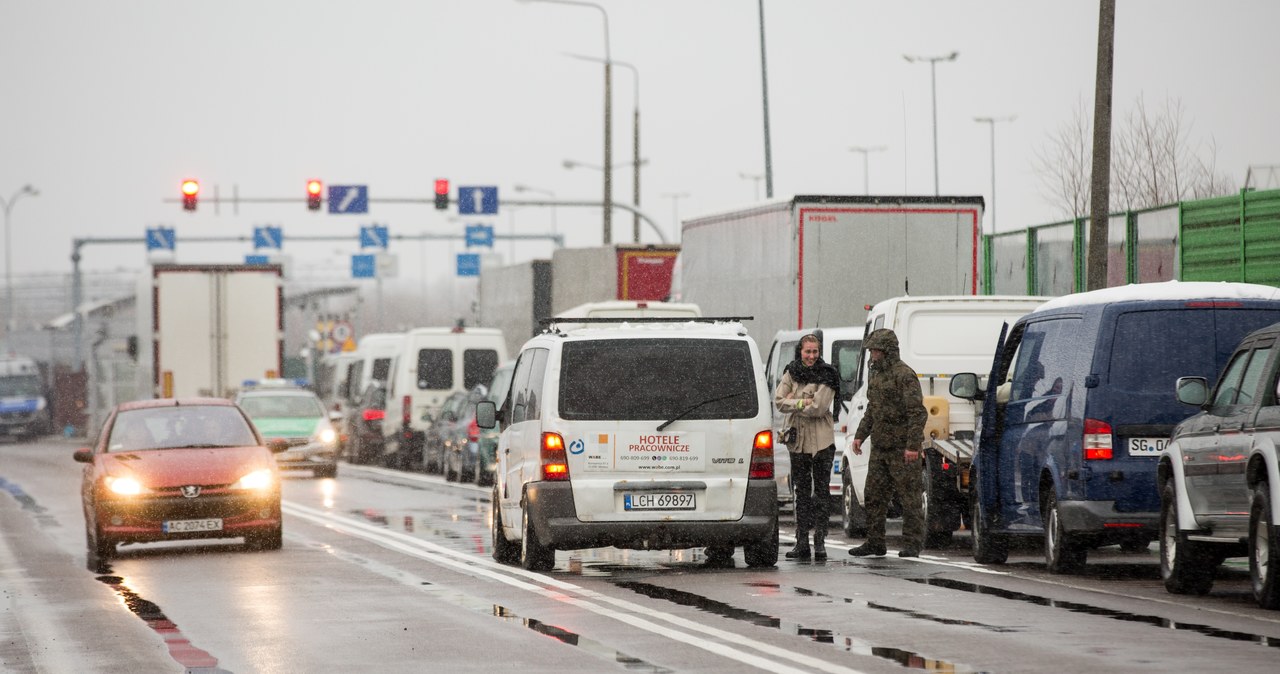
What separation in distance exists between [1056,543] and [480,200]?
42536 millimetres

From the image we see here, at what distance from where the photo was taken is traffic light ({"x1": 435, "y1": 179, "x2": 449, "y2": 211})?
171 feet

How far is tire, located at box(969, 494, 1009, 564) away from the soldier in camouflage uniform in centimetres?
51

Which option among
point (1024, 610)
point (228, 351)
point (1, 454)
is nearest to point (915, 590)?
point (1024, 610)

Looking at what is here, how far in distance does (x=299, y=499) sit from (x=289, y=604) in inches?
610

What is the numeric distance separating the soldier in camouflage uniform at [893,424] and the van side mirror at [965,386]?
0.32 meters

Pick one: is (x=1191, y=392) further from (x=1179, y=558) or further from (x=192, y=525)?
(x=192, y=525)

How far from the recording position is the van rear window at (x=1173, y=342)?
14742 mm

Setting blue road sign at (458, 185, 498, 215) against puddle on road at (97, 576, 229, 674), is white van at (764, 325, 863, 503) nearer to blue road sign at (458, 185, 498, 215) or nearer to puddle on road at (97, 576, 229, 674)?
puddle on road at (97, 576, 229, 674)

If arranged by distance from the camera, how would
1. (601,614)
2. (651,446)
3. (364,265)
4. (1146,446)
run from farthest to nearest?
(364,265), (651,446), (1146,446), (601,614)

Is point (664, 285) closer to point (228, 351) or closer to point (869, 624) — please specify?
point (228, 351)

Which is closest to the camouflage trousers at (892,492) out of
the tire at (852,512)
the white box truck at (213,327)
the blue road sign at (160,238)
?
the tire at (852,512)

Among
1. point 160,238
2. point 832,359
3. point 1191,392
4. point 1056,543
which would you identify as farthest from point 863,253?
point 160,238

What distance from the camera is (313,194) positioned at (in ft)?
173

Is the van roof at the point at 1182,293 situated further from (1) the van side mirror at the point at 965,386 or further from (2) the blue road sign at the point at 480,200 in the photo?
(2) the blue road sign at the point at 480,200
